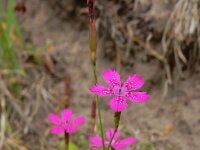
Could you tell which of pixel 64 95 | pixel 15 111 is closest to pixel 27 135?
pixel 15 111

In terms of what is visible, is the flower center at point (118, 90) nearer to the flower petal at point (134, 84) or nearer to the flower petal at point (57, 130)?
the flower petal at point (134, 84)

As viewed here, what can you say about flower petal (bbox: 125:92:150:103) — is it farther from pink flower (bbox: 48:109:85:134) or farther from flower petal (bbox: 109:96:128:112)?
pink flower (bbox: 48:109:85:134)

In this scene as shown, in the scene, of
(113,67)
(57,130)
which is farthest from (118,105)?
(113,67)

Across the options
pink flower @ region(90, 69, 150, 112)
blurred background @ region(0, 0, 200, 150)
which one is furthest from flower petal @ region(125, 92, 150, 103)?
blurred background @ region(0, 0, 200, 150)

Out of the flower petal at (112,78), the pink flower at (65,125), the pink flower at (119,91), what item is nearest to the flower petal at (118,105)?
the pink flower at (119,91)

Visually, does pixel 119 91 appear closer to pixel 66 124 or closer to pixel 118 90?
pixel 118 90
